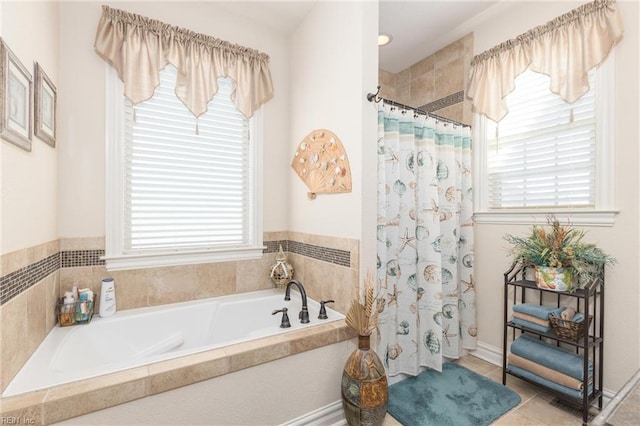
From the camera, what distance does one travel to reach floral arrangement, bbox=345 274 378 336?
1.63 m

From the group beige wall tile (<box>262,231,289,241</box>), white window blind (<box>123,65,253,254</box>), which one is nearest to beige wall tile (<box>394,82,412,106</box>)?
white window blind (<box>123,65,253,254</box>)

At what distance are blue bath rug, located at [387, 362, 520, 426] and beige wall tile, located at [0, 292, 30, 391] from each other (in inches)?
75.1

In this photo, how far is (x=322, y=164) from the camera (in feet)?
7.04

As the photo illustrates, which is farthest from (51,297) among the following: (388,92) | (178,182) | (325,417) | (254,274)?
(388,92)

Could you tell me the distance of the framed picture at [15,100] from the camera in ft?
3.67

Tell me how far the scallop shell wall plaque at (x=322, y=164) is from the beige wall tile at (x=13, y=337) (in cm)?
169

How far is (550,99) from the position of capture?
2041 mm

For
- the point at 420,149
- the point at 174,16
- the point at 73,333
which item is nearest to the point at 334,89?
the point at 420,149

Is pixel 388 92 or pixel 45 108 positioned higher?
pixel 388 92

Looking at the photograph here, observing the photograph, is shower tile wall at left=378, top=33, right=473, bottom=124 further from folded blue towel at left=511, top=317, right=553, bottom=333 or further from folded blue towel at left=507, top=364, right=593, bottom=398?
folded blue towel at left=507, top=364, right=593, bottom=398

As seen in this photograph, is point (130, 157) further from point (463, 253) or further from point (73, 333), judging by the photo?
point (463, 253)

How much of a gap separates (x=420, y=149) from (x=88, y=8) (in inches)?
96.1

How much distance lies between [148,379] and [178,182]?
1.36m

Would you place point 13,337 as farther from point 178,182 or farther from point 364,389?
point 364,389
